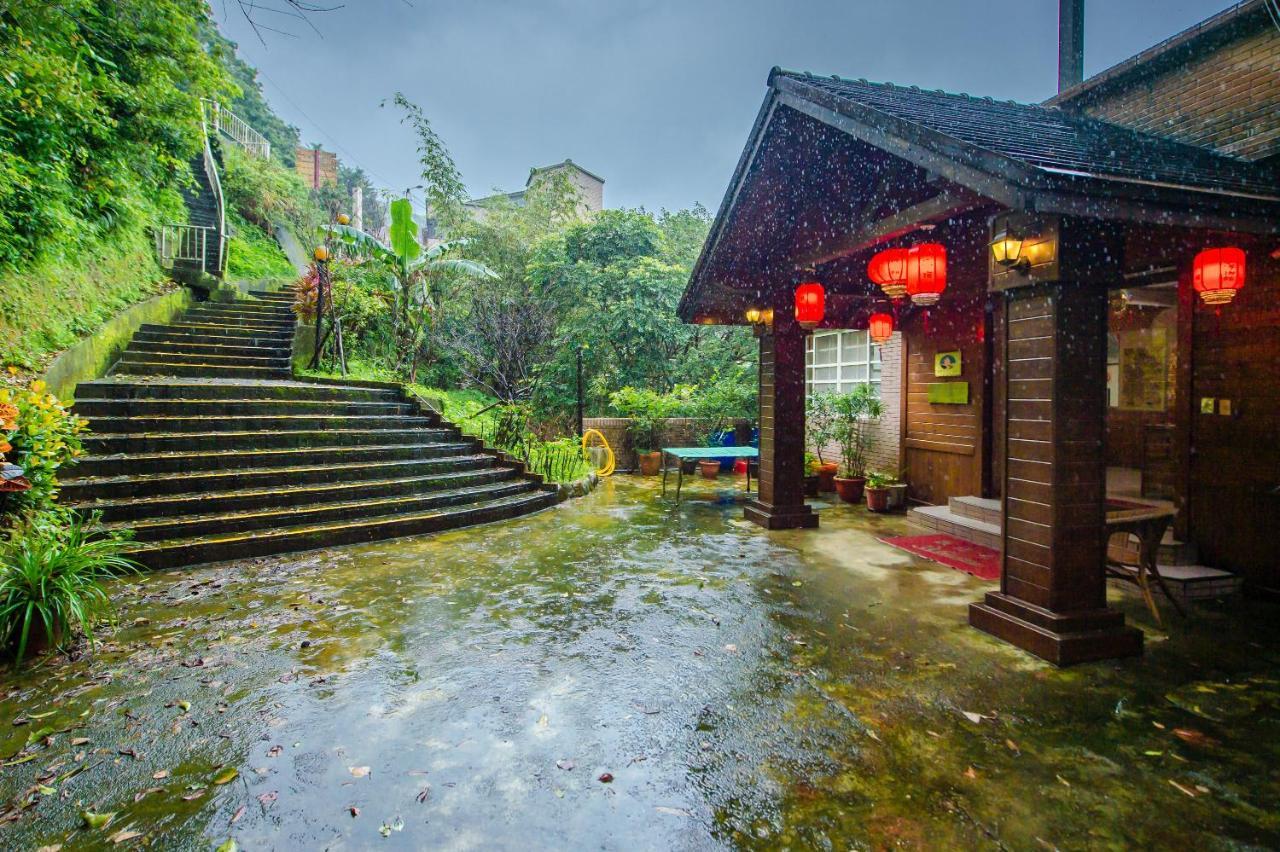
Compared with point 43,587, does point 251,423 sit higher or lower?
higher

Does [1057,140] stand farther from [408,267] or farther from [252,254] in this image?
[252,254]

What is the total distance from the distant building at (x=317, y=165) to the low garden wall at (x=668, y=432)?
21.5m

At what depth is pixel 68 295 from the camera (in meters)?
7.91

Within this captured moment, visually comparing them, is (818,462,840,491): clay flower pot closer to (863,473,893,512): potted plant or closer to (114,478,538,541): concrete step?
(863,473,893,512): potted plant

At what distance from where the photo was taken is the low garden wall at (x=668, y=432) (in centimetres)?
1212

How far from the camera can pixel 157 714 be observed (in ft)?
9.68

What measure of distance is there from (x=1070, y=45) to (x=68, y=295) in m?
14.5

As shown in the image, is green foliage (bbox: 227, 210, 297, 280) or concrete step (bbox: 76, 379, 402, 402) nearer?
concrete step (bbox: 76, 379, 402, 402)

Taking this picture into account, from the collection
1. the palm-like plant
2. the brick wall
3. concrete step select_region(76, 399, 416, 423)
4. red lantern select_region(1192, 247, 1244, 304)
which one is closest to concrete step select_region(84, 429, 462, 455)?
concrete step select_region(76, 399, 416, 423)

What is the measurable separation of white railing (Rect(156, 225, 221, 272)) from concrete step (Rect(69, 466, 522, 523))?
7.63 m

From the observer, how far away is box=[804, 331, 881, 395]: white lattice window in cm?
991

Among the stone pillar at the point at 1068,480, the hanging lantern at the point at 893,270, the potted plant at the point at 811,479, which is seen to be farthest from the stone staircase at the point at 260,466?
the stone pillar at the point at 1068,480

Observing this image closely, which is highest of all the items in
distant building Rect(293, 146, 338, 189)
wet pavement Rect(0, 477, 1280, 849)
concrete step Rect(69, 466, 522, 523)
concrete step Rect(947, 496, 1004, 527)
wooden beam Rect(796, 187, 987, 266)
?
distant building Rect(293, 146, 338, 189)

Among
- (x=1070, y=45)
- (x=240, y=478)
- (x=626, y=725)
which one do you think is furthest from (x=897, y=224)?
(x=240, y=478)
